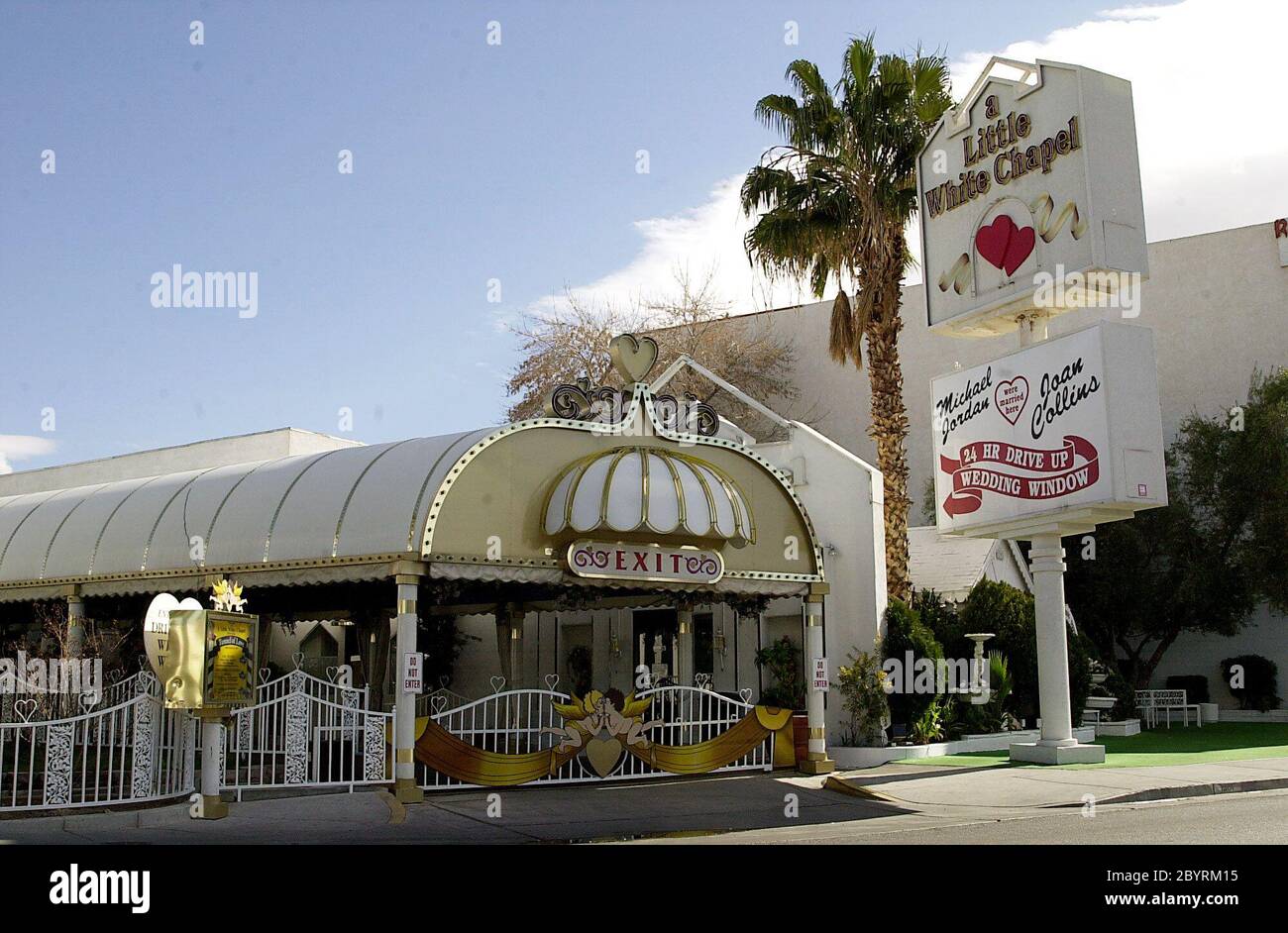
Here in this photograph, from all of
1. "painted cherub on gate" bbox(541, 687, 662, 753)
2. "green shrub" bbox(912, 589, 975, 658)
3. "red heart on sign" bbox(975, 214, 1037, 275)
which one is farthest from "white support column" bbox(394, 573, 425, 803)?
"green shrub" bbox(912, 589, 975, 658)

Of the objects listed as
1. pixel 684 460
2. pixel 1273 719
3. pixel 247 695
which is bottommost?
pixel 1273 719

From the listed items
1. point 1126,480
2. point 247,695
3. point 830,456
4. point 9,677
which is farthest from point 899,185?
point 9,677

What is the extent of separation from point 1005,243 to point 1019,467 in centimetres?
363

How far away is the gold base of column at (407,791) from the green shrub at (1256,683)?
87.1 ft

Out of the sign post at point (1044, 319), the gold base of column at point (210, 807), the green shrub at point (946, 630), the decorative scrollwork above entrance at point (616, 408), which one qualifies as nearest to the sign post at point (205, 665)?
the gold base of column at point (210, 807)

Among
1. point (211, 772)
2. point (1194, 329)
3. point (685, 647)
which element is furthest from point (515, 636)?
point (1194, 329)

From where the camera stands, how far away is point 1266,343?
1358 inches

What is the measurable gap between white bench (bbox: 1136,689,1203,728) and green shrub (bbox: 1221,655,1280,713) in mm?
2658

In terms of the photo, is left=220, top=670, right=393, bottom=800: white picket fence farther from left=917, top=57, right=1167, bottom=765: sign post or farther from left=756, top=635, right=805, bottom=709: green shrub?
left=917, top=57, right=1167, bottom=765: sign post

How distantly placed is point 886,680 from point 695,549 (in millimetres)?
5590

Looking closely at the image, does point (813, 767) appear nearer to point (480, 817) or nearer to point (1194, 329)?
point (480, 817)

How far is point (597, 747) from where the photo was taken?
17031 millimetres
